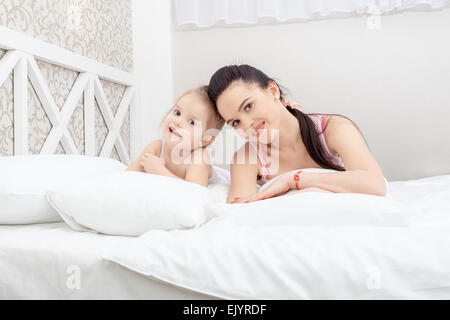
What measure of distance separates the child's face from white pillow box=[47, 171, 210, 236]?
1.39ft

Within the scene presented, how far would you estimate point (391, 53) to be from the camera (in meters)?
2.26

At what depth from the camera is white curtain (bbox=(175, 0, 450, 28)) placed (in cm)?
220

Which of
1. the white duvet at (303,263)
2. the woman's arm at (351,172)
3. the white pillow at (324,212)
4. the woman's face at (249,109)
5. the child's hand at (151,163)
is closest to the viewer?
the white duvet at (303,263)

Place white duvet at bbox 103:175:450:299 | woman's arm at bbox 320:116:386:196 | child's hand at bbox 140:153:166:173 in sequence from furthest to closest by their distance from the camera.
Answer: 1. child's hand at bbox 140:153:166:173
2. woman's arm at bbox 320:116:386:196
3. white duvet at bbox 103:175:450:299

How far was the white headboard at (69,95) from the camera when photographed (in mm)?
1408

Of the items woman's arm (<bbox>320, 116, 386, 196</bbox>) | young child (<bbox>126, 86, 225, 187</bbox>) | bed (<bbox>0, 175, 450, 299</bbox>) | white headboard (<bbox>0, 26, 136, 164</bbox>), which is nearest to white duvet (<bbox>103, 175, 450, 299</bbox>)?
bed (<bbox>0, 175, 450, 299</bbox>)

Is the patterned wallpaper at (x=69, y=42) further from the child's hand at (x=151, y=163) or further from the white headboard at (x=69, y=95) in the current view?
the child's hand at (x=151, y=163)

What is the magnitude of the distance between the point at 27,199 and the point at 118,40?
1.44 m

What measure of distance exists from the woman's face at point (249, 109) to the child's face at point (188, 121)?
77 mm

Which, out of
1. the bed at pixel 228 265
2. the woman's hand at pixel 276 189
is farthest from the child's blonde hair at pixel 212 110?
the bed at pixel 228 265

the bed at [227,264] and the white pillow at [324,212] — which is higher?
the white pillow at [324,212]

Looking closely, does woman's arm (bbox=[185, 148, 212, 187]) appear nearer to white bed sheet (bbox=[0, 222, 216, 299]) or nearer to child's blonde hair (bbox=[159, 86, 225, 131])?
child's blonde hair (bbox=[159, 86, 225, 131])

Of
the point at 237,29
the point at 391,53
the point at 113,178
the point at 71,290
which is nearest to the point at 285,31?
the point at 237,29
